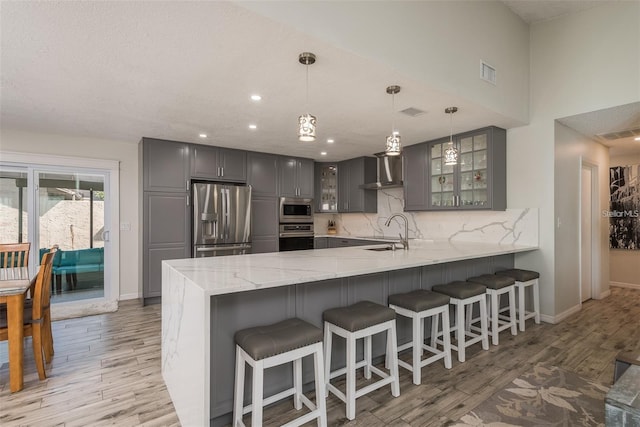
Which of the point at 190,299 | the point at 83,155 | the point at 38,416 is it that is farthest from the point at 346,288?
the point at 83,155

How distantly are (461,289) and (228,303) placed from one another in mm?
1948

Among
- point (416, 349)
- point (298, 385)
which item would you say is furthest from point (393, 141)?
point (298, 385)

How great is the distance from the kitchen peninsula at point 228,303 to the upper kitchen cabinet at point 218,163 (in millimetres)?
2485

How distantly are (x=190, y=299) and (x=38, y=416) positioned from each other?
134 centimetres

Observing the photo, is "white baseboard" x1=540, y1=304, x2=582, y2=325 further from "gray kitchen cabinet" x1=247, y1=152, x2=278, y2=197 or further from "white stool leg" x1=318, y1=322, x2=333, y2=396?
"gray kitchen cabinet" x1=247, y1=152, x2=278, y2=197

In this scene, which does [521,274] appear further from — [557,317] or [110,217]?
[110,217]

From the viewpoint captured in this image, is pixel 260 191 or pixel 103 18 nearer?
pixel 103 18

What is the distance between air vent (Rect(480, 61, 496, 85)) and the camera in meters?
3.08

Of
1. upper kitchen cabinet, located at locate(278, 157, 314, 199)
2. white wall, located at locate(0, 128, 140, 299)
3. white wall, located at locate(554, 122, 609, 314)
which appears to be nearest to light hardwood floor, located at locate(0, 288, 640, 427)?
white wall, located at locate(554, 122, 609, 314)

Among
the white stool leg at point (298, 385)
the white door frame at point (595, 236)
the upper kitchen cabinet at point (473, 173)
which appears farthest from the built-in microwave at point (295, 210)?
the white door frame at point (595, 236)

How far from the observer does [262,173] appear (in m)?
5.12

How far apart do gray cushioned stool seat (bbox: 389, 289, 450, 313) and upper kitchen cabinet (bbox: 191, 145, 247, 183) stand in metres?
3.22

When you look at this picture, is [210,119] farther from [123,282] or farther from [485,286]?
[485,286]

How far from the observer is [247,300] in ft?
6.37
